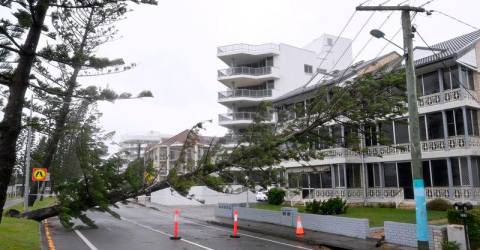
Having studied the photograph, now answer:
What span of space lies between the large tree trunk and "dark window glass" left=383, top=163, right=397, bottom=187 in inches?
963

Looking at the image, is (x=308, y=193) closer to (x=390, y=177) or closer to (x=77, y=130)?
(x=390, y=177)

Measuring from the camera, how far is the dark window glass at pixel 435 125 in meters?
24.8

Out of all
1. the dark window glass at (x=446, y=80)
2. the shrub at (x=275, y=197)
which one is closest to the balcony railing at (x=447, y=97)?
the dark window glass at (x=446, y=80)

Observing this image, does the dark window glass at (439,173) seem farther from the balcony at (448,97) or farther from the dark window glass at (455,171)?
the balcony at (448,97)

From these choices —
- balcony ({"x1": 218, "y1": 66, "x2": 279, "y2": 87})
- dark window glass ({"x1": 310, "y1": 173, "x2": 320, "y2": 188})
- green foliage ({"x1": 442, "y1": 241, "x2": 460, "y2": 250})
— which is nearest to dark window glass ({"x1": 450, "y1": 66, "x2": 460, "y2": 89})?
dark window glass ({"x1": 310, "y1": 173, "x2": 320, "y2": 188})

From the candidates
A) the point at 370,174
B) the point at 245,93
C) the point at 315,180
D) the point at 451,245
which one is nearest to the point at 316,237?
the point at 451,245

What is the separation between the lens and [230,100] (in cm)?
4900

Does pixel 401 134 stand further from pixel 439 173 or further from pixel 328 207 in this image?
A: pixel 328 207

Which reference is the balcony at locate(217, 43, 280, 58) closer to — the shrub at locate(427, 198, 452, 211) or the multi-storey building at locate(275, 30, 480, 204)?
the multi-storey building at locate(275, 30, 480, 204)

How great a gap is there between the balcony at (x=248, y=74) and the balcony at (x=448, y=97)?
25655 mm

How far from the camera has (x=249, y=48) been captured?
162ft

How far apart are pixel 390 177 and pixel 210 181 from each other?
23.2 metres

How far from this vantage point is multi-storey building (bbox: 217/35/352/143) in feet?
161

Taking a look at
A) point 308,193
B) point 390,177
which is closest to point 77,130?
point 390,177
